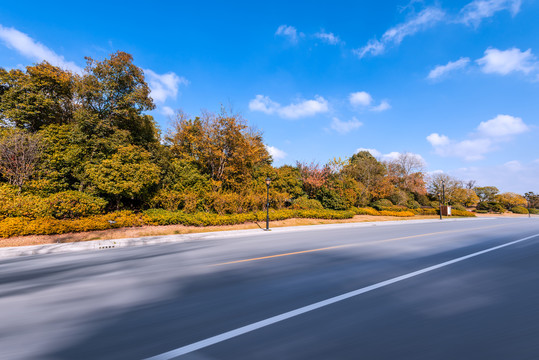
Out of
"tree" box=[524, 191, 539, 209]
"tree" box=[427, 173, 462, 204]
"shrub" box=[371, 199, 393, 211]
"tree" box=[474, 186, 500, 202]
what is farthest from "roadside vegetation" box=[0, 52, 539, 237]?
"tree" box=[524, 191, 539, 209]

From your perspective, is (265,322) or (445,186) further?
(445,186)

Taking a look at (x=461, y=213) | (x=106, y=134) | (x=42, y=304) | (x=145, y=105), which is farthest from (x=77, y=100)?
(x=461, y=213)

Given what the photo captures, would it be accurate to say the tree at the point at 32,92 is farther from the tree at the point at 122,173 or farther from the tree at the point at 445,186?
the tree at the point at 445,186

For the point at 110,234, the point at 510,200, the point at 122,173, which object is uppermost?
the point at 122,173

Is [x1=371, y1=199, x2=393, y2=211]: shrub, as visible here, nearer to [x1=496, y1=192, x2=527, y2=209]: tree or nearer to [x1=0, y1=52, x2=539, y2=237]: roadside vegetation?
[x1=0, y1=52, x2=539, y2=237]: roadside vegetation

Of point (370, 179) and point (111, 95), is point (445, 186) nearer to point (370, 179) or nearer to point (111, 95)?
point (370, 179)

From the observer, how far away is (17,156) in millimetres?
11547

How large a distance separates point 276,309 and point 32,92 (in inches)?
709

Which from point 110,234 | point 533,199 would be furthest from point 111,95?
point 533,199

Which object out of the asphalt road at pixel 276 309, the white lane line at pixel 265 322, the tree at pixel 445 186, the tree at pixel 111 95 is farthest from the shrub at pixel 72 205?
the tree at pixel 445 186

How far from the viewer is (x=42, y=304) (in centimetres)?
353

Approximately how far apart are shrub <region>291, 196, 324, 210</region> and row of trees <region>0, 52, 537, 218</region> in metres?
0.21

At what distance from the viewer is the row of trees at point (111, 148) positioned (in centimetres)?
1244

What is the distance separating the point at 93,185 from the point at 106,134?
3.24 metres
